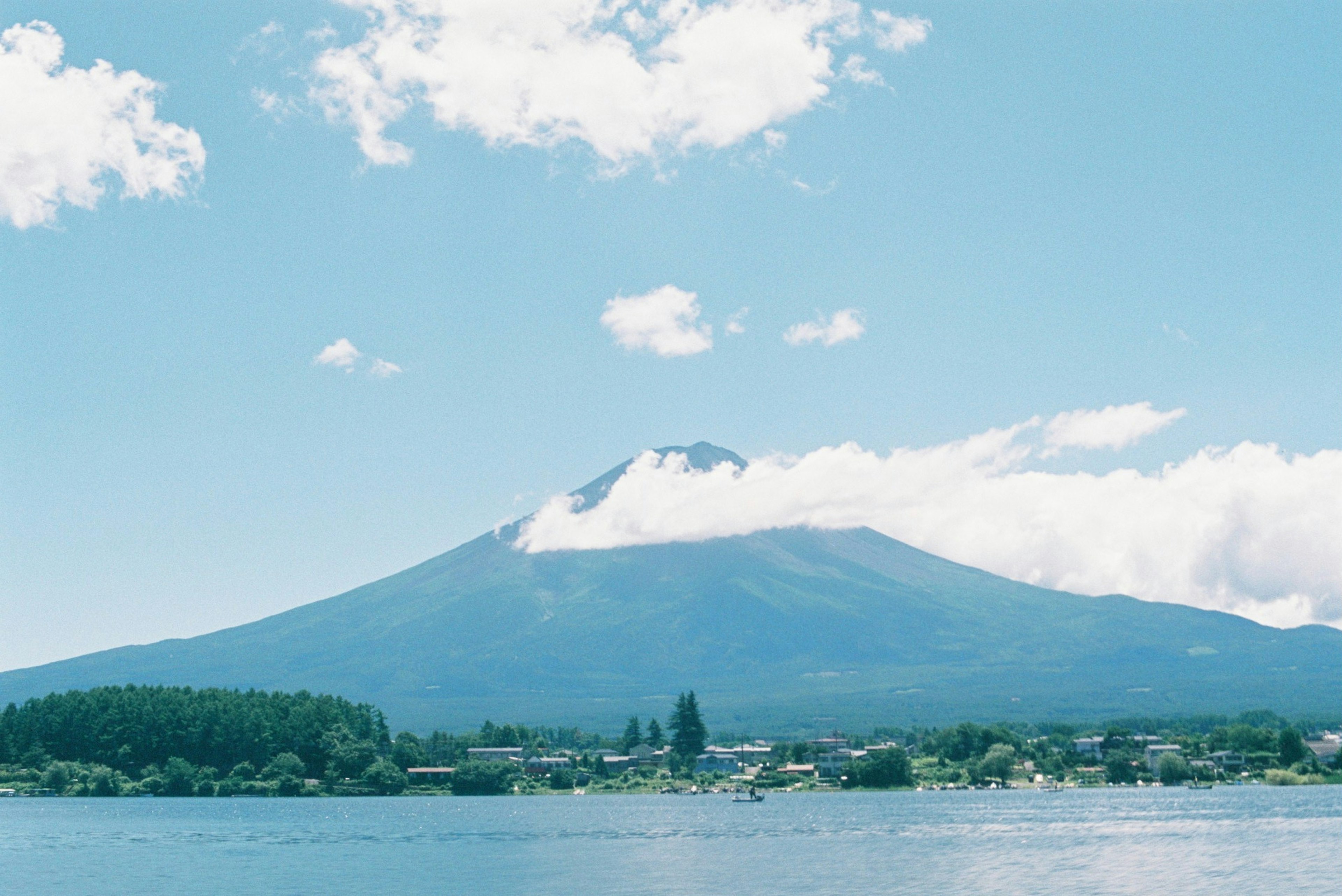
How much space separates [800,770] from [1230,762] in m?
50.9

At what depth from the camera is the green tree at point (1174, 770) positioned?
171 m

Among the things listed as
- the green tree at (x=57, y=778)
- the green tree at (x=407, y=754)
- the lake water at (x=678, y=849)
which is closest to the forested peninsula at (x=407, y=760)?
the green tree at (x=57, y=778)

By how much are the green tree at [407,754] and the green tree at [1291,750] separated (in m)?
94.8

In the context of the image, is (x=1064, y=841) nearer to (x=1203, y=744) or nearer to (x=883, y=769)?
(x=883, y=769)

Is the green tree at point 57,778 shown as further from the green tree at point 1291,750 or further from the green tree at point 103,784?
the green tree at point 1291,750

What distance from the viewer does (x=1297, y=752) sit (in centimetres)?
16925

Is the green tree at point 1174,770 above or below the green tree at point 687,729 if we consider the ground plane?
below

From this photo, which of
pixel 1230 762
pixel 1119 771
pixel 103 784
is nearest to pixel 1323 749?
pixel 1230 762

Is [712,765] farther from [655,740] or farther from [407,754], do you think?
[407,754]

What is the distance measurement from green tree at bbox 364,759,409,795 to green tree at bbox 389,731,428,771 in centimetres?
198

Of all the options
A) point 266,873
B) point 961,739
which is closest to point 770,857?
point 266,873

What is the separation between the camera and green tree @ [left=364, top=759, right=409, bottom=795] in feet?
489

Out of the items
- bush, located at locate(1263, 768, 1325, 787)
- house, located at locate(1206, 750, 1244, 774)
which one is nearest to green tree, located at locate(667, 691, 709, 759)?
house, located at locate(1206, 750, 1244, 774)

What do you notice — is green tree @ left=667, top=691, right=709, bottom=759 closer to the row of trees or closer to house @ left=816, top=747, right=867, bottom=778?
house @ left=816, top=747, right=867, bottom=778
